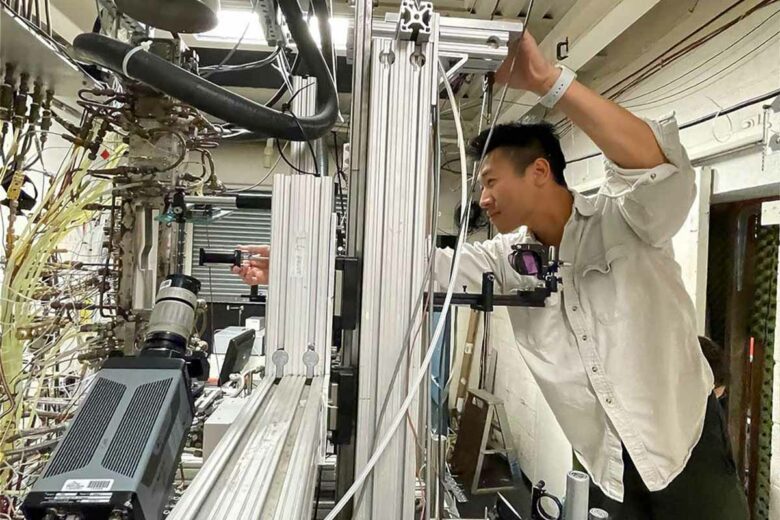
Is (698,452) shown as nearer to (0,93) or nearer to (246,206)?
(246,206)

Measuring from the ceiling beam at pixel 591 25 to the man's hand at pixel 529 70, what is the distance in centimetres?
126

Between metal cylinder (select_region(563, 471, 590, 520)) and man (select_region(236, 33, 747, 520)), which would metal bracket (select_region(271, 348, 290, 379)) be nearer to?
man (select_region(236, 33, 747, 520))

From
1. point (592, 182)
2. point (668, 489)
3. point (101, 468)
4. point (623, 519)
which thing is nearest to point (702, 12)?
point (592, 182)

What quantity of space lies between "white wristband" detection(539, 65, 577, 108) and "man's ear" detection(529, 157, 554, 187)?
414 mm

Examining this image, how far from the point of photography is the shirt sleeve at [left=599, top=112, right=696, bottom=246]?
1.01m

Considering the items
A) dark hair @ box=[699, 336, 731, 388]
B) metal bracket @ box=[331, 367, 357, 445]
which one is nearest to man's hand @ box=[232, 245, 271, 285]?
metal bracket @ box=[331, 367, 357, 445]

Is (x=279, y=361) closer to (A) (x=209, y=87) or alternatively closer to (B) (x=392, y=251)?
(B) (x=392, y=251)

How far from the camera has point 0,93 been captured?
54.2 inches

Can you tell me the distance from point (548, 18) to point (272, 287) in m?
2.55

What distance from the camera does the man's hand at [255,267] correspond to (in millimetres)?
1071

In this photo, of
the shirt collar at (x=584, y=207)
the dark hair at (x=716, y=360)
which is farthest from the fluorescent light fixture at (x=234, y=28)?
the dark hair at (x=716, y=360)

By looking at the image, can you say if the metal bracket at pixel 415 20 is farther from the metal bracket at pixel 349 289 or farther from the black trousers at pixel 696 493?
the black trousers at pixel 696 493

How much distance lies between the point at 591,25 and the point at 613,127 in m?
1.55

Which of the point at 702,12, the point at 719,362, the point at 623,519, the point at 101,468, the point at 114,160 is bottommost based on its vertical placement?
the point at 623,519
